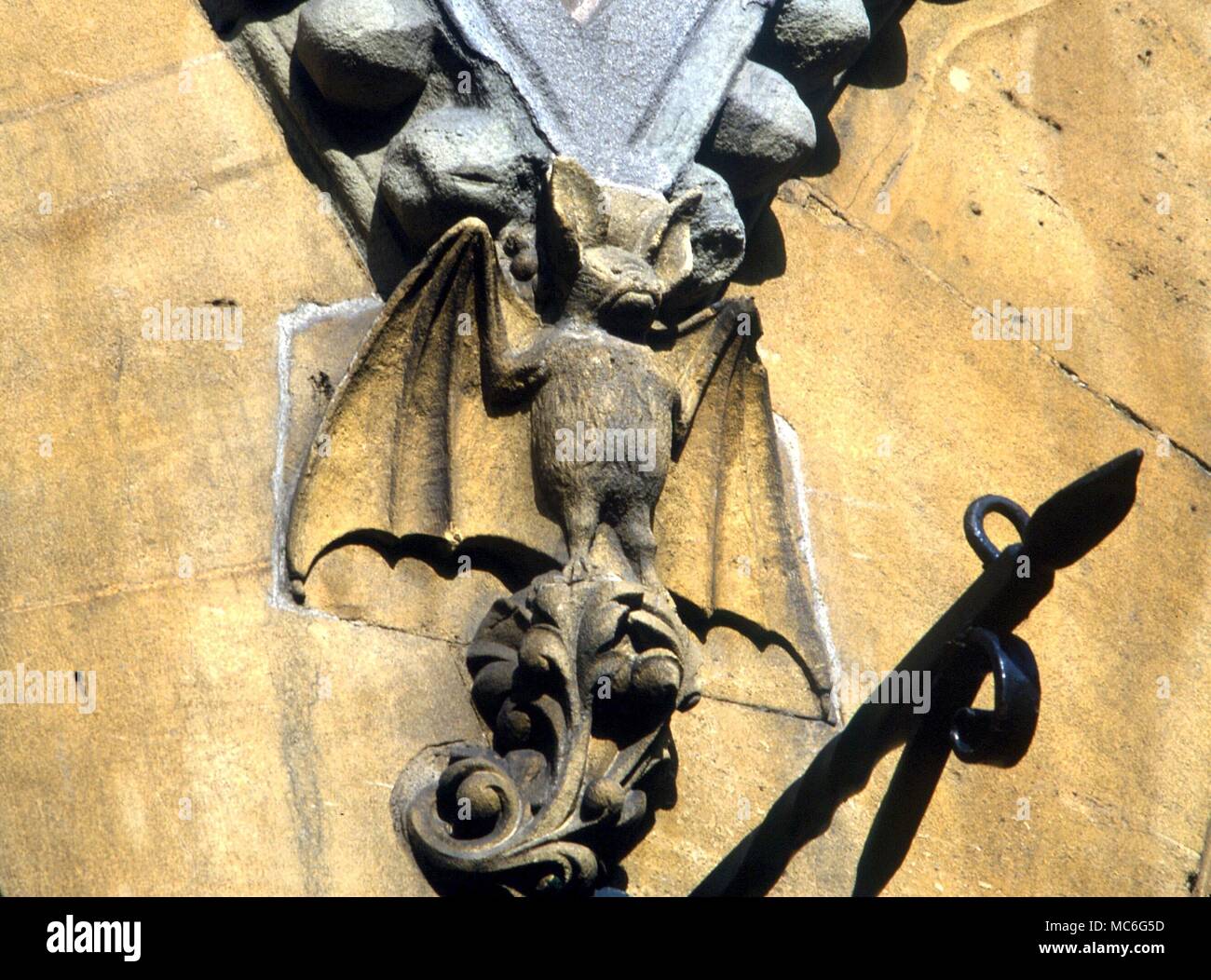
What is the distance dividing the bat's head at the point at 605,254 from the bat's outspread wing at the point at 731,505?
0.48 ft

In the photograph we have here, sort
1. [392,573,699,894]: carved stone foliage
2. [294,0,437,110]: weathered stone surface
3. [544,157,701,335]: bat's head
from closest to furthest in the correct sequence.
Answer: [392,573,699,894]: carved stone foliage < [544,157,701,335]: bat's head < [294,0,437,110]: weathered stone surface

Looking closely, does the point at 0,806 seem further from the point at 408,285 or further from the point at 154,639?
the point at 408,285

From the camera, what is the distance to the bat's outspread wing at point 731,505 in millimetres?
3363

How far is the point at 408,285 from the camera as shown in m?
3.22

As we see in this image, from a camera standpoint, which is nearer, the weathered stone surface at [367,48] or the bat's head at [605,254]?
the bat's head at [605,254]

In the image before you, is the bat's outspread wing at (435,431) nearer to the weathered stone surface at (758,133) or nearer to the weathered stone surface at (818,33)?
the weathered stone surface at (758,133)

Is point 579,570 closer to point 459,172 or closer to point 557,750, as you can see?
point 557,750

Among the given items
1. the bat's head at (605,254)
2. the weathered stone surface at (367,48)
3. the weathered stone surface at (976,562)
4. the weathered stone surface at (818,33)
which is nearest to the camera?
the bat's head at (605,254)

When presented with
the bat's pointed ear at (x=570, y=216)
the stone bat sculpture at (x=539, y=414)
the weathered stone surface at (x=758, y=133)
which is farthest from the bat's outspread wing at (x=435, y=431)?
the weathered stone surface at (x=758, y=133)

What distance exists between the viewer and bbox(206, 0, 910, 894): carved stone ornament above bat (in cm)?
300

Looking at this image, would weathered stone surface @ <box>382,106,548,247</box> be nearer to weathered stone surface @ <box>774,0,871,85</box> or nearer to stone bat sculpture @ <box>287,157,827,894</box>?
stone bat sculpture @ <box>287,157,827,894</box>

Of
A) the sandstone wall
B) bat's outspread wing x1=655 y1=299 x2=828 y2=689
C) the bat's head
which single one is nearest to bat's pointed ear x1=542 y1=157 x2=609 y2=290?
the bat's head

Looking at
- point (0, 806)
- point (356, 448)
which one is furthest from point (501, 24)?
point (0, 806)

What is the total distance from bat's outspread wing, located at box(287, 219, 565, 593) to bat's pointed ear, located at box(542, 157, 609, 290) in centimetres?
10
